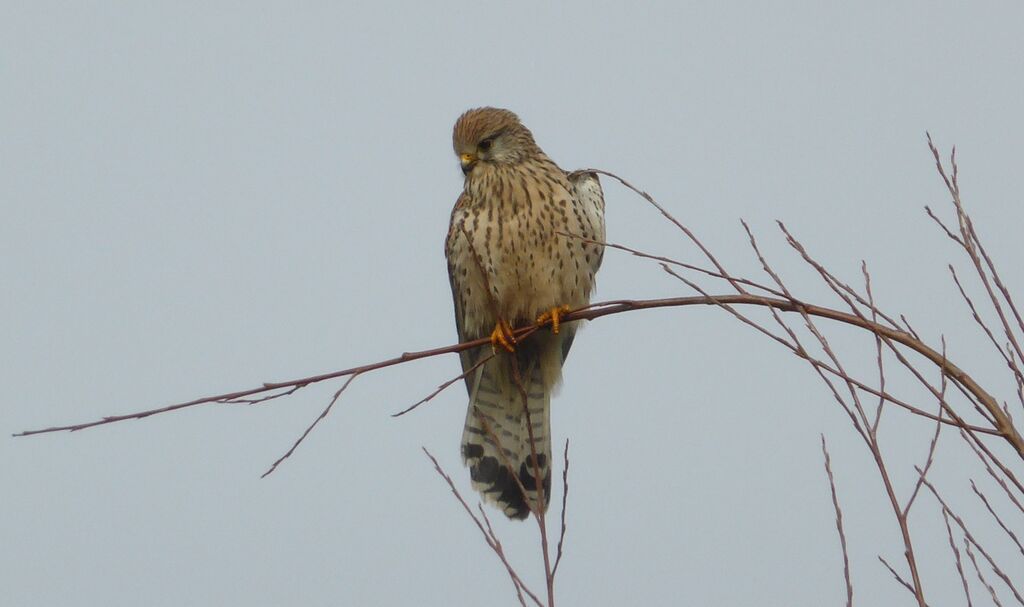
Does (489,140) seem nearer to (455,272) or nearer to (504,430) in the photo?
(455,272)

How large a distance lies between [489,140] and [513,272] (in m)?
0.68

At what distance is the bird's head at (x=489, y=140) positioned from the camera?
187 inches

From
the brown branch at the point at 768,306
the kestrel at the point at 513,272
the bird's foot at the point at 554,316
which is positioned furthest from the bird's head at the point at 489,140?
the brown branch at the point at 768,306

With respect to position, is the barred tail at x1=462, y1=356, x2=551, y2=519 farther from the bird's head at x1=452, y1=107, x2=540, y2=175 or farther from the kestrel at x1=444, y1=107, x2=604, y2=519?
the bird's head at x1=452, y1=107, x2=540, y2=175

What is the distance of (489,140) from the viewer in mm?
4797

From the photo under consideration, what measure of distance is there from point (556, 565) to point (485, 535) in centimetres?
16

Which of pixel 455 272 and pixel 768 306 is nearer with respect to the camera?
pixel 768 306

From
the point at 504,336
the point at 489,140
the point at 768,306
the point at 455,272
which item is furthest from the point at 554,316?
the point at 768,306

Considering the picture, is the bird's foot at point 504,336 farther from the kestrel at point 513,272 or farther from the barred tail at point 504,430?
the barred tail at point 504,430

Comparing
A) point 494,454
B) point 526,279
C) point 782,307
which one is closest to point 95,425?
point 782,307

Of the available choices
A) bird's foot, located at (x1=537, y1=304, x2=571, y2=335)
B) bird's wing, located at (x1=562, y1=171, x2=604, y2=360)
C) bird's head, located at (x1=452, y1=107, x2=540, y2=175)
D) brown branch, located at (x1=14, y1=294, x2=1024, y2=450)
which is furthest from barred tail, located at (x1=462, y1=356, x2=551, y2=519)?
brown branch, located at (x1=14, y1=294, x2=1024, y2=450)

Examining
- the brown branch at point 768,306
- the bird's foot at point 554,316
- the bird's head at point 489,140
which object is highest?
the bird's head at point 489,140

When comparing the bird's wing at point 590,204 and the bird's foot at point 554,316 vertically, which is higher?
the bird's wing at point 590,204

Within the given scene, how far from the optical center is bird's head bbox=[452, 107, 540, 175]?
4.74m
